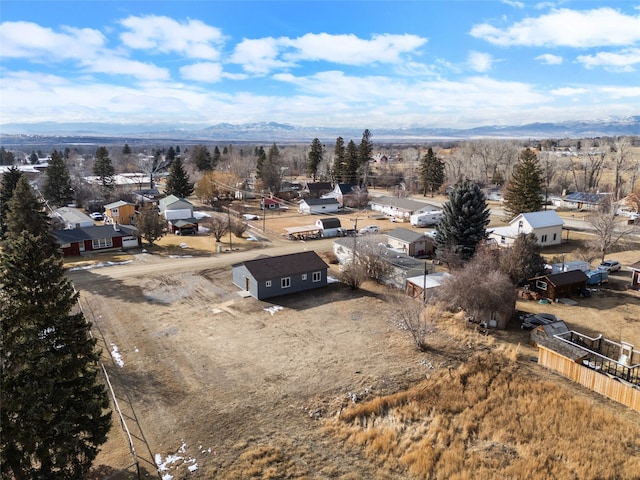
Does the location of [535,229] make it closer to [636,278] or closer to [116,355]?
[636,278]

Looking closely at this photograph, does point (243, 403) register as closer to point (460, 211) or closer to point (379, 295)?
point (379, 295)

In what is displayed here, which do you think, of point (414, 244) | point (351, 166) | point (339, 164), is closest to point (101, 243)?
point (414, 244)

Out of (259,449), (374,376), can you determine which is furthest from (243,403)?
(374,376)

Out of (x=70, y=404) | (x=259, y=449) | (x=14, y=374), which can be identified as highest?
(x=14, y=374)

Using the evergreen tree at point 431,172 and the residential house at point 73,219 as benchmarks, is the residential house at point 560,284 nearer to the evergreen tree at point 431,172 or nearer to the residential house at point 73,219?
the residential house at point 73,219

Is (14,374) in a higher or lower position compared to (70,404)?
higher

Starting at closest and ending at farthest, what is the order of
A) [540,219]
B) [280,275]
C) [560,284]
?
[560,284] → [280,275] → [540,219]

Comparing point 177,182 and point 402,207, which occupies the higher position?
point 177,182
